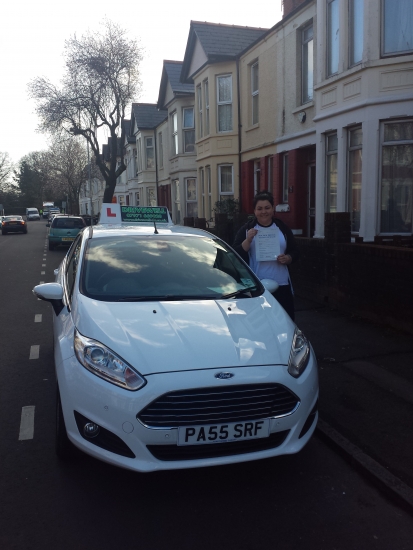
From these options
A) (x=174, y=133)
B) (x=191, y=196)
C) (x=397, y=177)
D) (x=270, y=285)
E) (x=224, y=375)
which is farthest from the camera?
(x=174, y=133)

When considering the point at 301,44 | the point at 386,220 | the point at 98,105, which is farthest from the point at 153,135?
the point at 386,220

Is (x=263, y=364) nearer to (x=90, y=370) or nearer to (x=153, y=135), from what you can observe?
(x=90, y=370)

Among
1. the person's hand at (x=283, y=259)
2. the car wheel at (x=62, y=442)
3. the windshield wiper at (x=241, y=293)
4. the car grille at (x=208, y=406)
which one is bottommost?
the car wheel at (x=62, y=442)

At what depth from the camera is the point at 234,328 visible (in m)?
3.79

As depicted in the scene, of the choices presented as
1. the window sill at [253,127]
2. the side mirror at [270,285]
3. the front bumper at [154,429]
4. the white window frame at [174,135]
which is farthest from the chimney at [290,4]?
the front bumper at [154,429]

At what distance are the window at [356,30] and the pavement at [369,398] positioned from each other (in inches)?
228

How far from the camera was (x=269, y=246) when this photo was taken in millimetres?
5426

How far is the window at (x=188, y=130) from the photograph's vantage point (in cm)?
2677

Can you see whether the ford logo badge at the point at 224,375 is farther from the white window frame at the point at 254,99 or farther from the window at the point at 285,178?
the white window frame at the point at 254,99

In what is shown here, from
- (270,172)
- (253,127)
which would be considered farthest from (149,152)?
(270,172)

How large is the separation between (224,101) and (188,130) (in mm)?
7252

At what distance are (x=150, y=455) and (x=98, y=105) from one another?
1327 inches

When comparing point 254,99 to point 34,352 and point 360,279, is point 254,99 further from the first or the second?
point 34,352

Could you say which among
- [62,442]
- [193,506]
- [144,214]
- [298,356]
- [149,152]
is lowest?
[193,506]
